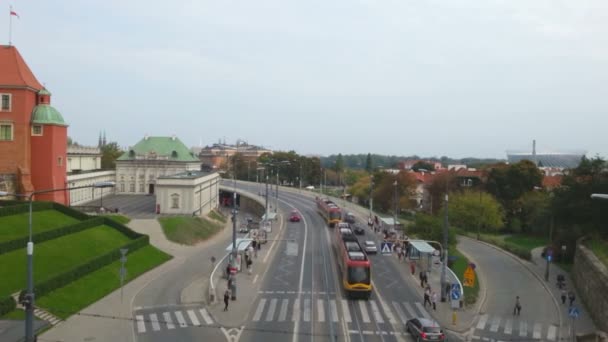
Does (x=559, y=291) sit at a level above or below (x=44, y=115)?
below

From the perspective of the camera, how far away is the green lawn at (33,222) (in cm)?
4178

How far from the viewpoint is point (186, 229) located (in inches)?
2484

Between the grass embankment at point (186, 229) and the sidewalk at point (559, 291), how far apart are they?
36.3m

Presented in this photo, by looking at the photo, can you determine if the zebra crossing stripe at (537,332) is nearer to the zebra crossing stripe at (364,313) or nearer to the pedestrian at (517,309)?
the pedestrian at (517,309)

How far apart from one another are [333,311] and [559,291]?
65.8 ft

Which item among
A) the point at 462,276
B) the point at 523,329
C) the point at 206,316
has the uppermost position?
the point at 206,316

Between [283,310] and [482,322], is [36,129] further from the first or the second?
[482,322]

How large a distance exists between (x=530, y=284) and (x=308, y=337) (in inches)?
941

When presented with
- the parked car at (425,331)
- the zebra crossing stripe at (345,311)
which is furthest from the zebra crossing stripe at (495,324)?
the zebra crossing stripe at (345,311)

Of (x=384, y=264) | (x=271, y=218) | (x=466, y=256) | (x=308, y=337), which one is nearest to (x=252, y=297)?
(x=308, y=337)

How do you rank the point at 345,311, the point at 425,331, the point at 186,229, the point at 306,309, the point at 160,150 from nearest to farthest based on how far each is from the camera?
the point at 425,331 → the point at 345,311 → the point at 306,309 → the point at 186,229 → the point at 160,150

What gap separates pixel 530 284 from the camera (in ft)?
144

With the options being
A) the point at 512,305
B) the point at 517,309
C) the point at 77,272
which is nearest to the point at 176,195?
the point at 77,272

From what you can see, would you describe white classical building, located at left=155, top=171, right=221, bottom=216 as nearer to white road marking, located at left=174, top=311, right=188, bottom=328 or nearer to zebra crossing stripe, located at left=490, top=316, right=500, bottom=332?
white road marking, located at left=174, top=311, right=188, bottom=328
